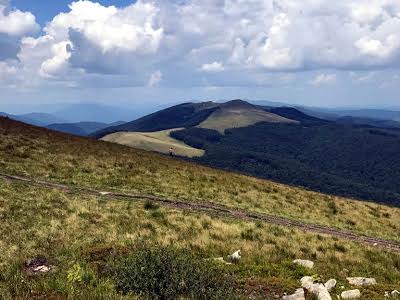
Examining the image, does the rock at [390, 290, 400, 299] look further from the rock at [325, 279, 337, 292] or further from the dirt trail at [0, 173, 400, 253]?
the dirt trail at [0, 173, 400, 253]

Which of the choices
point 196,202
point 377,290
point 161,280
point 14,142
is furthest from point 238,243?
point 14,142

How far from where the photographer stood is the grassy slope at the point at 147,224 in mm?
13192

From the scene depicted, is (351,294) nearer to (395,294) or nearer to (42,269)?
(395,294)

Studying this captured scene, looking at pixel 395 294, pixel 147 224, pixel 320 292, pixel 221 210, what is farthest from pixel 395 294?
pixel 221 210

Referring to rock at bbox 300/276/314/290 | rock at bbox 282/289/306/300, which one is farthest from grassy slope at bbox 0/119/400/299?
rock at bbox 282/289/306/300


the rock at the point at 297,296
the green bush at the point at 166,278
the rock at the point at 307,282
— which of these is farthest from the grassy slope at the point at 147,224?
the rock at the point at 297,296

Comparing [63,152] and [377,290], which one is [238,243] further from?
[63,152]

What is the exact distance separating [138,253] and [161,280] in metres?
1.50

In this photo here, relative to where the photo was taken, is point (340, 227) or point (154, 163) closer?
point (340, 227)

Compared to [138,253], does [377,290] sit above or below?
below

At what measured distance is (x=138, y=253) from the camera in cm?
1170

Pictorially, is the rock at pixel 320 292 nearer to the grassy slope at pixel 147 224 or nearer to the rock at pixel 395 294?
the grassy slope at pixel 147 224

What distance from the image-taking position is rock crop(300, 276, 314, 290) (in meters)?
11.7

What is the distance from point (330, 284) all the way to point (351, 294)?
103cm
